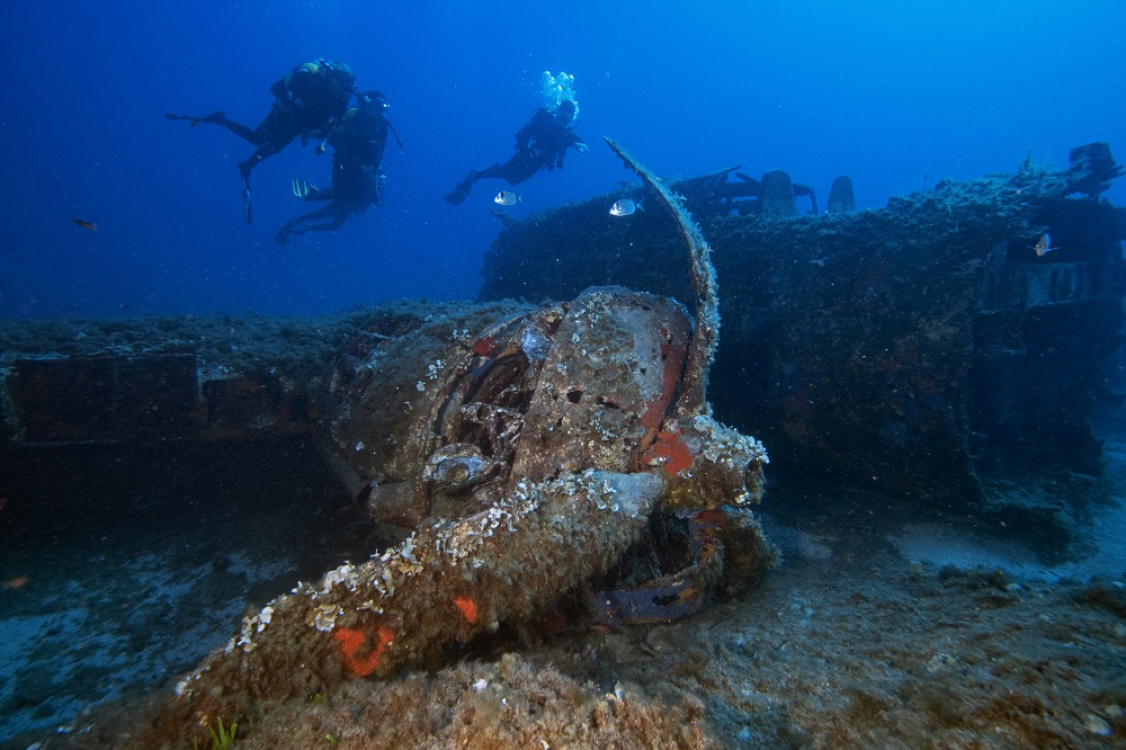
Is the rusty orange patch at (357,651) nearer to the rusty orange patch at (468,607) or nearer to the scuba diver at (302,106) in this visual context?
the rusty orange patch at (468,607)

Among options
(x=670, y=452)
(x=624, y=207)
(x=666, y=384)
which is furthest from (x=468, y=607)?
(x=624, y=207)

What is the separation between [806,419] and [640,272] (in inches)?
123

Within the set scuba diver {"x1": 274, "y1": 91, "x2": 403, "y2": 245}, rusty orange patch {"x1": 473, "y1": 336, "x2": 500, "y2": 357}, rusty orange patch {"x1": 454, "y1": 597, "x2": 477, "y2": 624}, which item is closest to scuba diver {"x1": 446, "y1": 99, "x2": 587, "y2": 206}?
scuba diver {"x1": 274, "y1": 91, "x2": 403, "y2": 245}

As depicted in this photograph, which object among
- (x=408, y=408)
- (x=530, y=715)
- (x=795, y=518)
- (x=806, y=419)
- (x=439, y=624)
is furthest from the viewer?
(x=806, y=419)

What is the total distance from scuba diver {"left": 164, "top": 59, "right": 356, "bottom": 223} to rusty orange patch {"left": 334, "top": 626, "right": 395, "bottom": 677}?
44.8 feet

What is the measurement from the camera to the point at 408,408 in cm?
403

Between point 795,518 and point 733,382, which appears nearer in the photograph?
point 795,518

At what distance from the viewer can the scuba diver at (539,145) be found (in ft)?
52.9

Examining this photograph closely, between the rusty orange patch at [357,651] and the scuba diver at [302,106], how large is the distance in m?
13.7

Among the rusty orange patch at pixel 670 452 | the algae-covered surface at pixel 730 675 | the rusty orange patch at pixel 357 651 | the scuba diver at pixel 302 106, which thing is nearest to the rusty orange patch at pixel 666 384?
the rusty orange patch at pixel 670 452

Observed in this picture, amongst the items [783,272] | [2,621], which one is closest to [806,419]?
[783,272]

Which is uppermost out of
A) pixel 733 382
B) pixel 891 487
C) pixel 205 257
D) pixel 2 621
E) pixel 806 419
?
pixel 205 257

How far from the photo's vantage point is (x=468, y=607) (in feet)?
7.14

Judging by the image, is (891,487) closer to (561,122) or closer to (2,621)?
(2,621)
